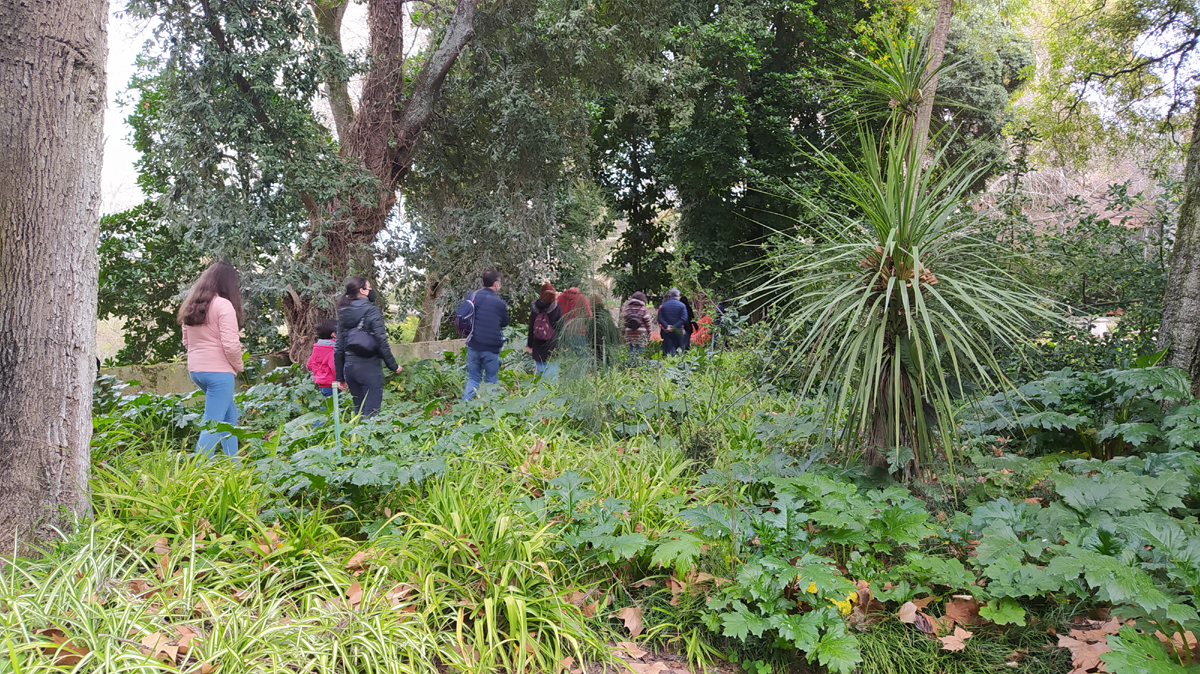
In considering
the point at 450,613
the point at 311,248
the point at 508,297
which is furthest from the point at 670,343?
the point at 450,613

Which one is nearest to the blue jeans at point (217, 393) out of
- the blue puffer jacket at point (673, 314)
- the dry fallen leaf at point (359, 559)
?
the dry fallen leaf at point (359, 559)

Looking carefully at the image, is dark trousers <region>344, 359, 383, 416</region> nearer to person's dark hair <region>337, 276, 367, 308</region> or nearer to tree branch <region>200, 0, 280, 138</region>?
person's dark hair <region>337, 276, 367, 308</region>

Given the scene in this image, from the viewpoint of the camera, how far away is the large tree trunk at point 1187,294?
4.29 meters

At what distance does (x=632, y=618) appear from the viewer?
288cm

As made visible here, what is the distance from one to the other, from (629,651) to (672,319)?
7952mm

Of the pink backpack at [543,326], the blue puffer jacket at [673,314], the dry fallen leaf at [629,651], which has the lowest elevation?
the dry fallen leaf at [629,651]

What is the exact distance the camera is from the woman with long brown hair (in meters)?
4.76

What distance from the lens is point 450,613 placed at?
9.12 ft

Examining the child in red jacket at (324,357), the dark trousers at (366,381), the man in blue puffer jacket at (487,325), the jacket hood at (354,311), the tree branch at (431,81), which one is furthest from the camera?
the tree branch at (431,81)

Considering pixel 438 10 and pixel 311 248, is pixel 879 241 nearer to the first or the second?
pixel 311 248

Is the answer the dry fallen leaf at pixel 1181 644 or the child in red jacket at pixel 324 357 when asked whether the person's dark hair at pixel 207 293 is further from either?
the dry fallen leaf at pixel 1181 644

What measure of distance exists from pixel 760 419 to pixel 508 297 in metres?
7.90

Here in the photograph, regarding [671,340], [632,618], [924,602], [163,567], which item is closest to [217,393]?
[163,567]

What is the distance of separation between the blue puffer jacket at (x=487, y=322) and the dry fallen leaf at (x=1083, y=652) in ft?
17.2
